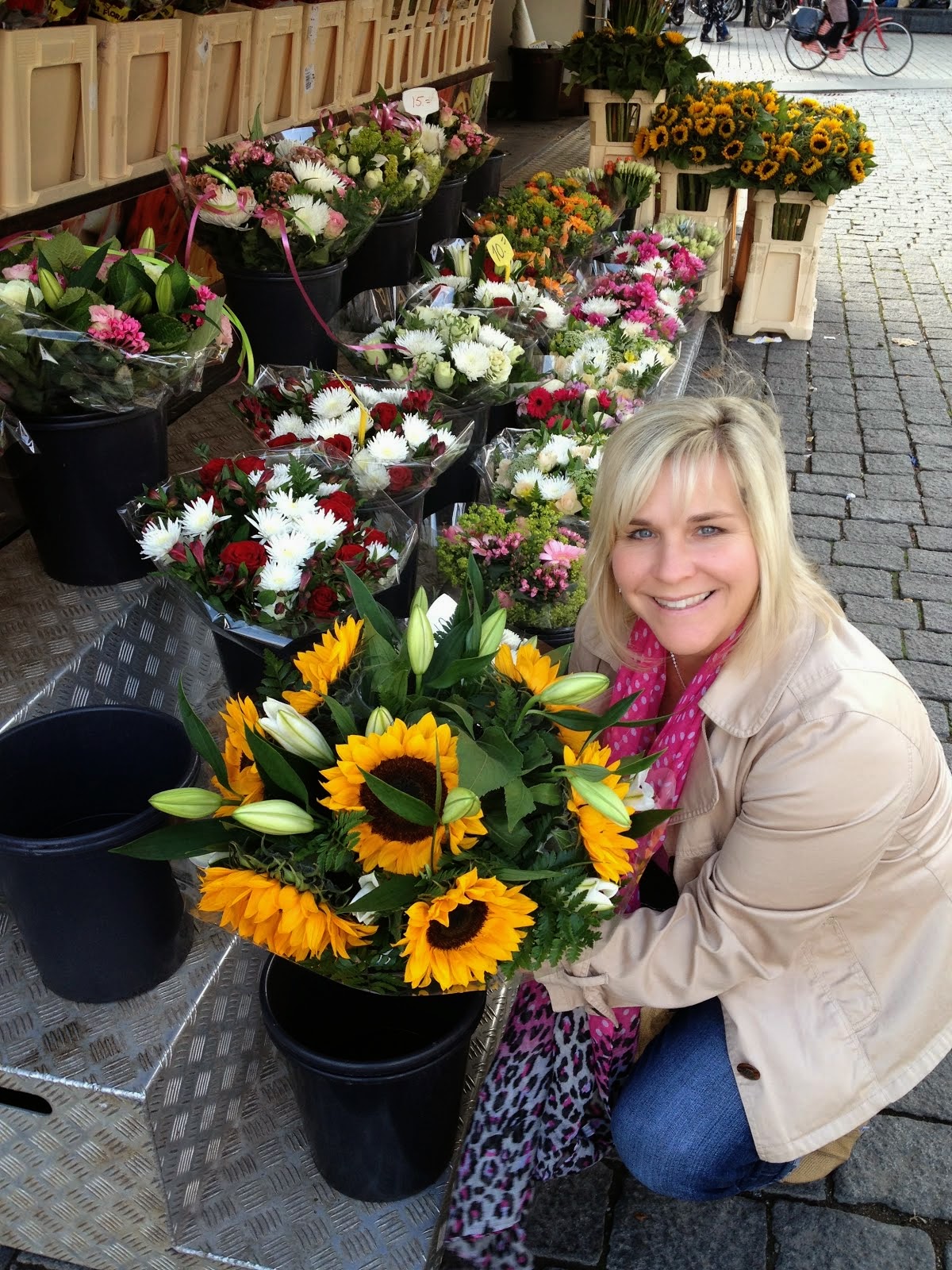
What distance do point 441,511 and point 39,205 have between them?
4.27 ft

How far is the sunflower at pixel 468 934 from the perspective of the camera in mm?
1315

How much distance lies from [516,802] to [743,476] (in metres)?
0.68

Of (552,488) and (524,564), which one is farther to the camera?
(552,488)

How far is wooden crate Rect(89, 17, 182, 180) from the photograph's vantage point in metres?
2.83

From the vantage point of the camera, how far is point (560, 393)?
11.6 ft

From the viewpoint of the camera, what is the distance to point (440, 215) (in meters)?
5.44

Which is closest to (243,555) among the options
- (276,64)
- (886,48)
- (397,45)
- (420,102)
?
(276,64)

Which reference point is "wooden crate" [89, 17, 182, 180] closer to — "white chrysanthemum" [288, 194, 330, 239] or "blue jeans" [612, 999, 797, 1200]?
"white chrysanthemum" [288, 194, 330, 239]

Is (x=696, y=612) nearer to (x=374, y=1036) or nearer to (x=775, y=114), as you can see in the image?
(x=374, y=1036)

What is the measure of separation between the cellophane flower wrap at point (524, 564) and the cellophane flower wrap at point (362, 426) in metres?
0.18

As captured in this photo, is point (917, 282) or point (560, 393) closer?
point (560, 393)

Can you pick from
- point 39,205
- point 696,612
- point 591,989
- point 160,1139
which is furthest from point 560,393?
point 160,1139

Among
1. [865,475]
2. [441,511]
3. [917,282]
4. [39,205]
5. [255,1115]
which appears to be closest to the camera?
[255,1115]

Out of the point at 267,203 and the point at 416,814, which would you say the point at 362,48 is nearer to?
the point at 267,203
